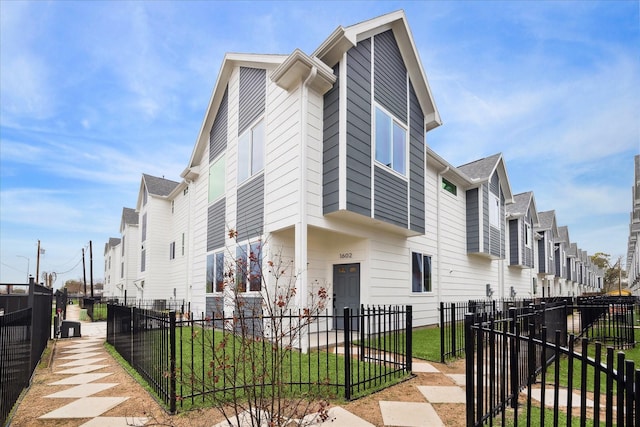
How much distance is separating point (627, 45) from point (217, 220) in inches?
639

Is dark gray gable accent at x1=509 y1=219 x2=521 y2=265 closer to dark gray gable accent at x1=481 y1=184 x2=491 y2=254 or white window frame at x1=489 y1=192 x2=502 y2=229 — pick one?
white window frame at x1=489 y1=192 x2=502 y2=229

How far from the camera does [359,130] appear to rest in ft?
30.8

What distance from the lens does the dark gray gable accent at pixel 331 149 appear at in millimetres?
8930

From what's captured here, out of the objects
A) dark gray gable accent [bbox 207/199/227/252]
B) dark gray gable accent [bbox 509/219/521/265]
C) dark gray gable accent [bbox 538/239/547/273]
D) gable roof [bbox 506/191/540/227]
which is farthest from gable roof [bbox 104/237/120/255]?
dark gray gable accent [bbox 538/239/547/273]

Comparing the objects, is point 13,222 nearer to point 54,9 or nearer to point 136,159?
point 136,159

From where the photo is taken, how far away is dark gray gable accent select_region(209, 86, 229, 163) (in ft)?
45.1

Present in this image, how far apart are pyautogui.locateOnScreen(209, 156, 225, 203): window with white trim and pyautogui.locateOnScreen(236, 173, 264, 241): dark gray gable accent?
2.06m

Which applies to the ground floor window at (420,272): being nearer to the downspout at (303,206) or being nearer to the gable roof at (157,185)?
the downspout at (303,206)

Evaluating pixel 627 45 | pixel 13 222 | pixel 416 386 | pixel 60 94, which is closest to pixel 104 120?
pixel 60 94

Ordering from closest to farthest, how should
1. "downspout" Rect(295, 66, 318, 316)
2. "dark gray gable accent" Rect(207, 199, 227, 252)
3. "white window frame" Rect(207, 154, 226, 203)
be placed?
"downspout" Rect(295, 66, 318, 316) < "dark gray gable accent" Rect(207, 199, 227, 252) < "white window frame" Rect(207, 154, 226, 203)

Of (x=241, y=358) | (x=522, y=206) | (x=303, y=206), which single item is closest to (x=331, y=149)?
(x=303, y=206)

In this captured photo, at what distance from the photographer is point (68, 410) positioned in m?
4.73

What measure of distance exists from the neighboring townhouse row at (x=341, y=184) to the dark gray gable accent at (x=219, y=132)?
43 millimetres

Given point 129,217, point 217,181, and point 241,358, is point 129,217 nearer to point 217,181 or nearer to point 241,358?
point 217,181
